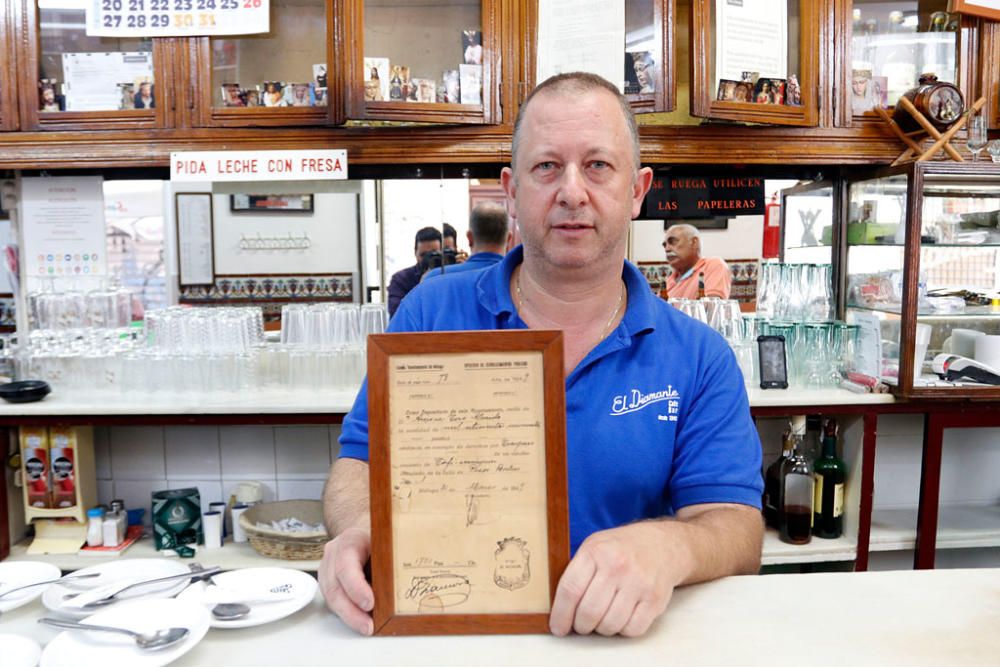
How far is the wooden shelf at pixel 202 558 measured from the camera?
2.79 meters

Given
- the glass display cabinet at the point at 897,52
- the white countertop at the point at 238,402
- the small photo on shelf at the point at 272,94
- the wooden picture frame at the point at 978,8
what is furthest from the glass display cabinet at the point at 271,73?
the wooden picture frame at the point at 978,8

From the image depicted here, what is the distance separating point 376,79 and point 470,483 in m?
2.21

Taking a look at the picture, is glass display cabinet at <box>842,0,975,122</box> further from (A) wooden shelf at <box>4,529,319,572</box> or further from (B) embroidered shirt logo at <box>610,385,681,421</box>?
(A) wooden shelf at <box>4,529,319,572</box>

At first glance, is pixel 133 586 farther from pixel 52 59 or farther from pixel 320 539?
pixel 52 59

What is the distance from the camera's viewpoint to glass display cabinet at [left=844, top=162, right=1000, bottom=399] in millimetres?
2824

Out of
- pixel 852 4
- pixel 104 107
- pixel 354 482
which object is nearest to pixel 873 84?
pixel 852 4

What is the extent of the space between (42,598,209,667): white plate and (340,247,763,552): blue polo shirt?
0.49 meters

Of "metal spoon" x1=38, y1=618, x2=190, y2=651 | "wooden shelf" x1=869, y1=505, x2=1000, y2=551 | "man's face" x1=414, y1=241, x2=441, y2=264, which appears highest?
"man's face" x1=414, y1=241, x2=441, y2=264

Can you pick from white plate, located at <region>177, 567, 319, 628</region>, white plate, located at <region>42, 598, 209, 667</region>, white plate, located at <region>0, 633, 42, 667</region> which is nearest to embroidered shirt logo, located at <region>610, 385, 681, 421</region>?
white plate, located at <region>177, 567, 319, 628</region>

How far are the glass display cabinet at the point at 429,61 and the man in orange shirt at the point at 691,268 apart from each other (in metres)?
1.16

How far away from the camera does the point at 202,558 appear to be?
2.87m

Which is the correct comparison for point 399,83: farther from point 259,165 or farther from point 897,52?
point 897,52

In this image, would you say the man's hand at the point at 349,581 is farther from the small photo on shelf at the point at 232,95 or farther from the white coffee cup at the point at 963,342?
the white coffee cup at the point at 963,342

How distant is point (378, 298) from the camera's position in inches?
133
